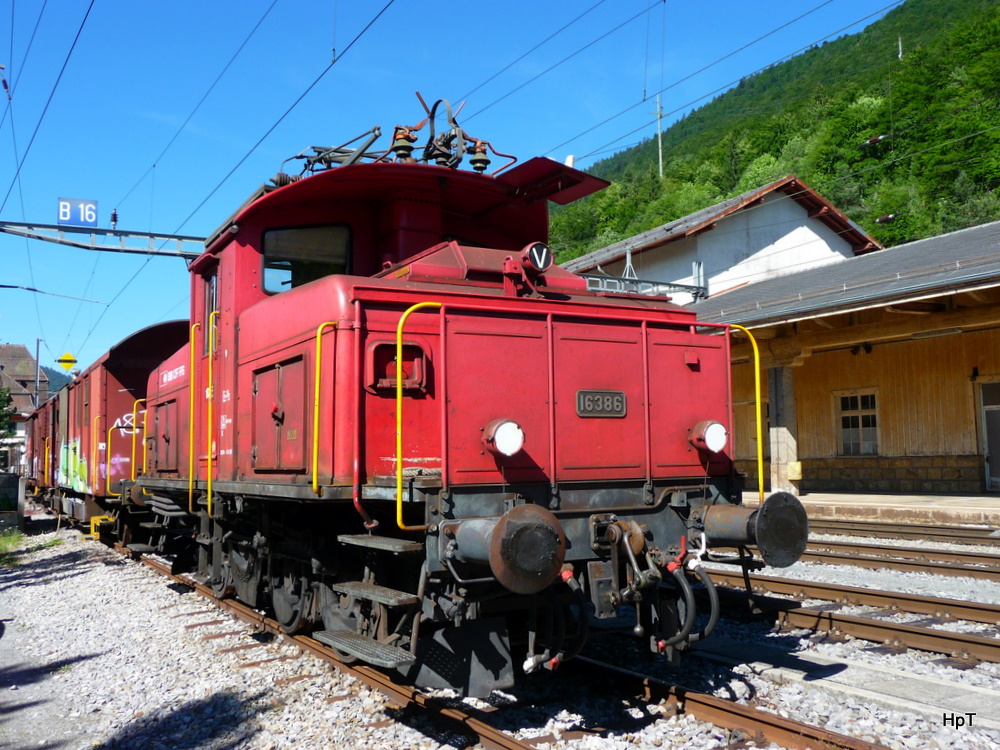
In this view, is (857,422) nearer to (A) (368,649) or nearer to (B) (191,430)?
(B) (191,430)

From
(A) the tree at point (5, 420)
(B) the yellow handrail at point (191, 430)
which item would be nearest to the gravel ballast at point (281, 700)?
(B) the yellow handrail at point (191, 430)

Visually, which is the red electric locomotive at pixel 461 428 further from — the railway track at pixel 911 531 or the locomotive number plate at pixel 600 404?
the railway track at pixel 911 531

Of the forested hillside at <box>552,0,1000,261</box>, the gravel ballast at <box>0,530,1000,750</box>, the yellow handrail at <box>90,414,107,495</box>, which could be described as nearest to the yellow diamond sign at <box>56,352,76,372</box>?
the yellow handrail at <box>90,414,107,495</box>

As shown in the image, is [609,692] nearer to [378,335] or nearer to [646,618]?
[646,618]

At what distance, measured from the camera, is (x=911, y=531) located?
13.1 metres

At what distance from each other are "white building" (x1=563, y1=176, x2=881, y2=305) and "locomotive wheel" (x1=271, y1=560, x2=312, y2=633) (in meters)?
23.3

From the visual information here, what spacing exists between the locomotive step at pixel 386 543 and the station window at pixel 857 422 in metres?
17.4

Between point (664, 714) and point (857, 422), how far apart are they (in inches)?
658

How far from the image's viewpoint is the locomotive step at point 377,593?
4.39 m

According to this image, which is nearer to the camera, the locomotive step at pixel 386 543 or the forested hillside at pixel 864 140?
the locomotive step at pixel 386 543

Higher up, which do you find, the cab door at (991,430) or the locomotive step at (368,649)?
the cab door at (991,430)

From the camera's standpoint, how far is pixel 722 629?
23.7 feet

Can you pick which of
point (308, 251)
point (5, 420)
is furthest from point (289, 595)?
point (5, 420)

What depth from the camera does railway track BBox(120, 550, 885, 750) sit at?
429cm
